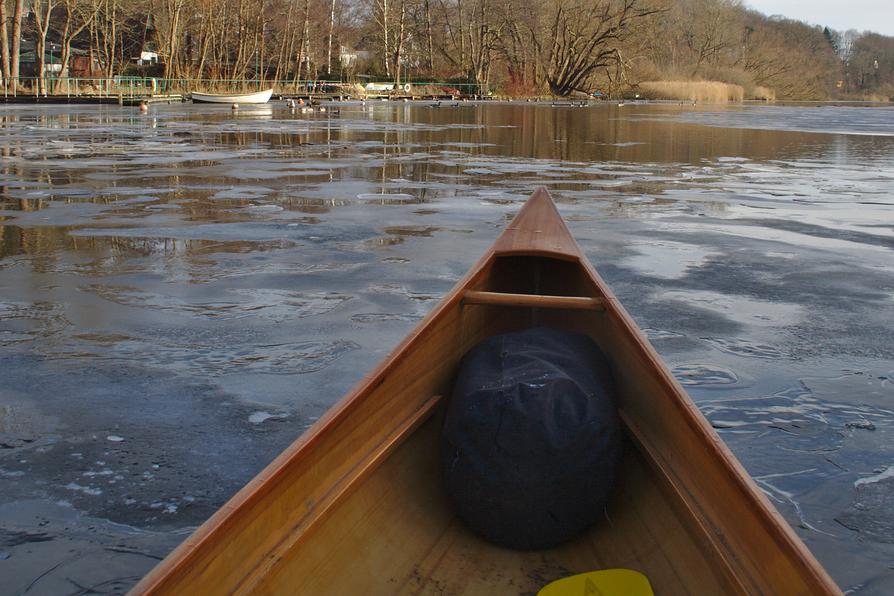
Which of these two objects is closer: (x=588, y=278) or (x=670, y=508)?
(x=670, y=508)

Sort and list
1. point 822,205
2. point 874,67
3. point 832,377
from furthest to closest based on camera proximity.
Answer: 1. point 874,67
2. point 822,205
3. point 832,377

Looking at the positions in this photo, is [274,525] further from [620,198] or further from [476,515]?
[620,198]

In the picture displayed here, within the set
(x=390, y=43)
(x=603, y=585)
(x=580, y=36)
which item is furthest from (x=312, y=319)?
(x=390, y=43)

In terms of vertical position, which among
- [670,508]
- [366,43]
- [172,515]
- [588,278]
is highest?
[366,43]

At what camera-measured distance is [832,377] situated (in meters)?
4.70

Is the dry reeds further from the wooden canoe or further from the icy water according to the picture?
the wooden canoe

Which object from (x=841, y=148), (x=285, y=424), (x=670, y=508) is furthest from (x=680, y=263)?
(x=841, y=148)

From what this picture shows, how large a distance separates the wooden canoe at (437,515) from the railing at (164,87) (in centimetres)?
4273

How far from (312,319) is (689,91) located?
2780 inches

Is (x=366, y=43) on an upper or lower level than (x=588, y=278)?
upper

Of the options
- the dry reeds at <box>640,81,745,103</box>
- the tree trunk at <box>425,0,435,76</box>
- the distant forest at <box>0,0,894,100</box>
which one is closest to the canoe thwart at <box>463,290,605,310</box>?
the distant forest at <box>0,0,894,100</box>

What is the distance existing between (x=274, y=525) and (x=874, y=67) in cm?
16299

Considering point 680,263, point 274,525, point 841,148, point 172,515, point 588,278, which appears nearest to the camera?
point 274,525

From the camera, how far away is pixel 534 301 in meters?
3.56
